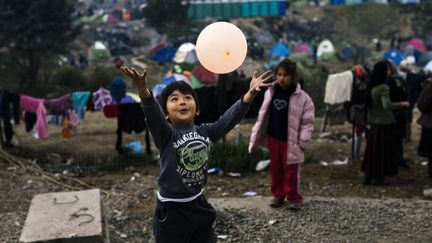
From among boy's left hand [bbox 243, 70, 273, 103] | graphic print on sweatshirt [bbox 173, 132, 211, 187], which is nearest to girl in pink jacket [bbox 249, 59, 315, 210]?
boy's left hand [bbox 243, 70, 273, 103]

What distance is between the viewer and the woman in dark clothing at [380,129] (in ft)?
19.9

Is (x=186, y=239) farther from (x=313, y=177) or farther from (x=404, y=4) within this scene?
(x=404, y=4)

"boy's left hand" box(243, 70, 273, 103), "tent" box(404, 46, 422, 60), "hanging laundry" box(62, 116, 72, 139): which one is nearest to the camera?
"boy's left hand" box(243, 70, 273, 103)

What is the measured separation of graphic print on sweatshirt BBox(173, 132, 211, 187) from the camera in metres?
2.99

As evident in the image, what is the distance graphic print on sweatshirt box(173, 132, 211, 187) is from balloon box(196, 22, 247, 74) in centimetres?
70

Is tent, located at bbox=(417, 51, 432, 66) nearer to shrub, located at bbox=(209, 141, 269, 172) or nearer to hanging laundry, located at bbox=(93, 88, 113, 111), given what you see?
shrub, located at bbox=(209, 141, 269, 172)

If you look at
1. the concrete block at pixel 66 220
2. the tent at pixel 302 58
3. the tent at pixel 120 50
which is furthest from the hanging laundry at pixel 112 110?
the tent at pixel 120 50

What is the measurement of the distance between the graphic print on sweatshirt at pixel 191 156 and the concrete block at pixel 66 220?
1482mm

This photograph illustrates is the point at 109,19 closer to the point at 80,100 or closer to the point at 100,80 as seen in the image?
the point at 100,80

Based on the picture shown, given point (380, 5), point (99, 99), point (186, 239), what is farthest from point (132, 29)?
point (186, 239)

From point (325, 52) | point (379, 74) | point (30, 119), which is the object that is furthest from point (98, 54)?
point (379, 74)

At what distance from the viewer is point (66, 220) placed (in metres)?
4.38

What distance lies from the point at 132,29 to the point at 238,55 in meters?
39.6

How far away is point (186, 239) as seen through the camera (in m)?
3.04
